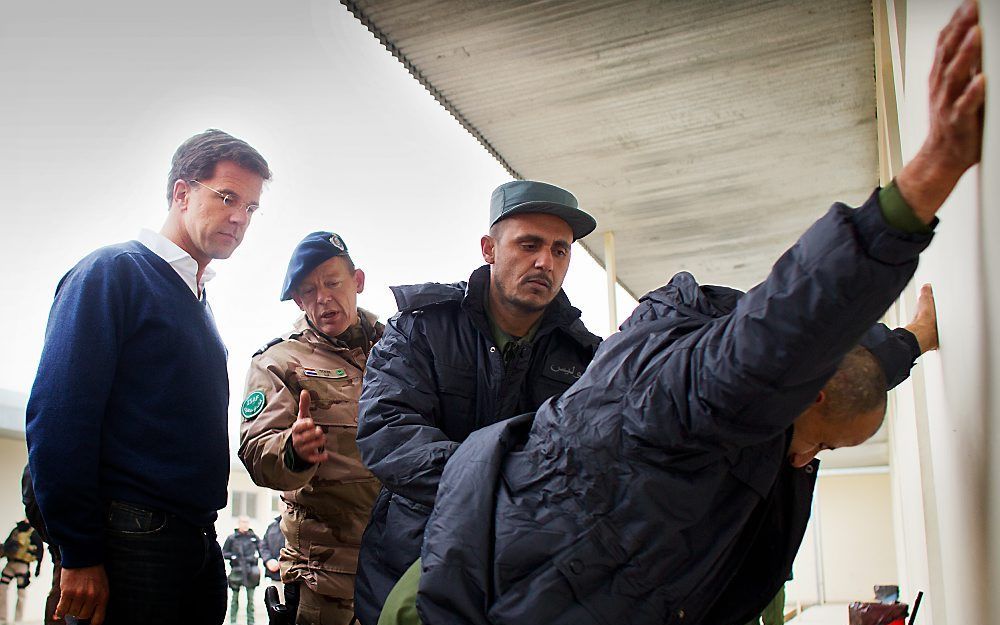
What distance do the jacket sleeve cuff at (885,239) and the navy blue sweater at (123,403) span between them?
5.85ft

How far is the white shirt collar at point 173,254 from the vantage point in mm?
2443

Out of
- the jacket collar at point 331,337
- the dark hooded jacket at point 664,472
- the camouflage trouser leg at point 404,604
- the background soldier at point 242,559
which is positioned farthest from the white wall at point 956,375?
the background soldier at point 242,559

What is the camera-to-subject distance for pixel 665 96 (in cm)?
638

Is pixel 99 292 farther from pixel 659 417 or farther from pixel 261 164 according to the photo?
pixel 659 417

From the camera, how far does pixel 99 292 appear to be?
2199 millimetres

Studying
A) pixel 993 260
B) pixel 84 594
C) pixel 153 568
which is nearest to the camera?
pixel 993 260

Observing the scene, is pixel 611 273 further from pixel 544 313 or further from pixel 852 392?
pixel 852 392

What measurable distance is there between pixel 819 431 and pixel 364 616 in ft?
3.90

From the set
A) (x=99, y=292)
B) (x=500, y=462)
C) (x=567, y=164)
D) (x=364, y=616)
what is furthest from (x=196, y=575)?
(x=567, y=164)

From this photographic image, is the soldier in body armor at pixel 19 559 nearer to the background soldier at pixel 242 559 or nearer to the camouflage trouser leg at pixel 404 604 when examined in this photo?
the background soldier at pixel 242 559

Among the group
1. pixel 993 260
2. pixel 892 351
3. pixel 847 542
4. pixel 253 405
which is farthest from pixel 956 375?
pixel 847 542

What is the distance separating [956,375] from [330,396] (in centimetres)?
189

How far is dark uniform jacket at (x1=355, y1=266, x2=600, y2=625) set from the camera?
6.68 ft

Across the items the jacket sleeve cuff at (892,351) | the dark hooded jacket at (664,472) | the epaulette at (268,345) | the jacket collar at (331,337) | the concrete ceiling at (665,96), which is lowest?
the dark hooded jacket at (664,472)
